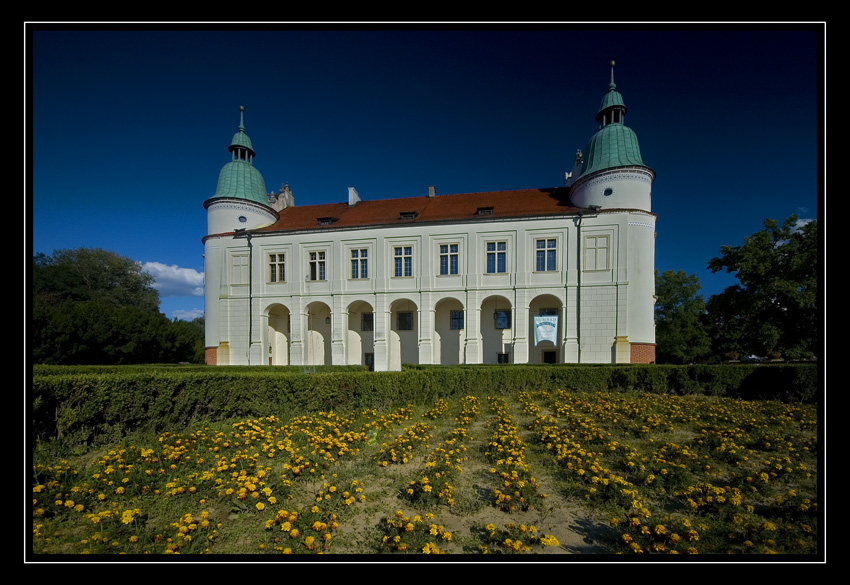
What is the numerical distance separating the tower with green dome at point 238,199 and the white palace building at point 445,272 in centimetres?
10

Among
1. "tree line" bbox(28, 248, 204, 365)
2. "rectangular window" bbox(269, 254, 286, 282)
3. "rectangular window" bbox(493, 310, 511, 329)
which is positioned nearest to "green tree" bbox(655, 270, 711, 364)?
"rectangular window" bbox(493, 310, 511, 329)

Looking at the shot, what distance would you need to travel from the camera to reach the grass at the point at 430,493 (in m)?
2.99

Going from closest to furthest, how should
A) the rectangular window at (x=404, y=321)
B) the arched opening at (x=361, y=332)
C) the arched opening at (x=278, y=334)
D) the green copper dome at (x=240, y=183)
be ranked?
the rectangular window at (x=404, y=321) < the arched opening at (x=361, y=332) < the green copper dome at (x=240, y=183) < the arched opening at (x=278, y=334)

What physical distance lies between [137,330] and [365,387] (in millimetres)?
21056

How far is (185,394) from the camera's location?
6.91 meters

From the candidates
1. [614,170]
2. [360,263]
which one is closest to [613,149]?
[614,170]

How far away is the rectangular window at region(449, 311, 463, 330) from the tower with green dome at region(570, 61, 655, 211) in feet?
36.2

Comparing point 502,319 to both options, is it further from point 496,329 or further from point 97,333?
point 97,333

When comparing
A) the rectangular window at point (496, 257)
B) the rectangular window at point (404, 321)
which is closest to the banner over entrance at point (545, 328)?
the rectangular window at point (496, 257)

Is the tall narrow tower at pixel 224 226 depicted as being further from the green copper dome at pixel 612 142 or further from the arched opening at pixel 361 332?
the green copper dome at pixel 612 142

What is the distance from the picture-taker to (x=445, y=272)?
74.6 ft

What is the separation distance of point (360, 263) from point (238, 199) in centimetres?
1102
